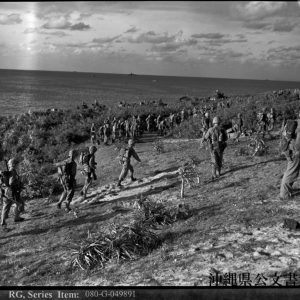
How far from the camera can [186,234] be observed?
33.7 ft

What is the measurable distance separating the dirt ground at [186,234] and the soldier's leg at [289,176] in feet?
0.87

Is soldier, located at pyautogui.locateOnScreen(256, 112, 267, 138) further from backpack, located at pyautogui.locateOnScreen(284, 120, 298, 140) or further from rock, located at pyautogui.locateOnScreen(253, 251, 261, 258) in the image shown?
rock, located at pyautogui.locateOnScreen(253, 251, 261, 258)

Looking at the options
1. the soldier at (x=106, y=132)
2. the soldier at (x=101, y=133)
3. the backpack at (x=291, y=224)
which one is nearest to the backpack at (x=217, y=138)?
the backpack at (x=291, y=224)

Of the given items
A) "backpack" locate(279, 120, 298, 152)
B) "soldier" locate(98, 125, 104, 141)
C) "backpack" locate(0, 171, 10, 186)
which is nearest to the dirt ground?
"backpack" locate(0, 171, 10, 186)

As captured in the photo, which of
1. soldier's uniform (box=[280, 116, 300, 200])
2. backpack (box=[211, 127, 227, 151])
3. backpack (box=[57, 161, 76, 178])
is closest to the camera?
soldier's uniform (box=[280, 116, 300, 200])

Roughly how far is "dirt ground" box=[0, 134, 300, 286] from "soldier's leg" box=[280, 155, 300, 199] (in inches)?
10.5

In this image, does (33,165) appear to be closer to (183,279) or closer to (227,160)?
(227,160)

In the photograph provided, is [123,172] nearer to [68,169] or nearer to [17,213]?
[68,169]

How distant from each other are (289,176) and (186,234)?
3264mm

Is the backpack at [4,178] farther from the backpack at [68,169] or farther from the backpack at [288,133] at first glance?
the backpack at [288,133]

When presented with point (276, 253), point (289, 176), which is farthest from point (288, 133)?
point (276, 253)

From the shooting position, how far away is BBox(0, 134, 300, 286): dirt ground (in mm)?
8406

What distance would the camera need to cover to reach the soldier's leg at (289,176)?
36.5 ft

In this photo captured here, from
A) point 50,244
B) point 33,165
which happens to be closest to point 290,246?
point 50,244
